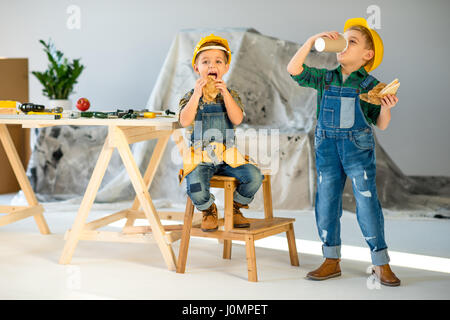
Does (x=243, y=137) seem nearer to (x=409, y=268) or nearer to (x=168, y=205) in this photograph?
(x=168, y=205)

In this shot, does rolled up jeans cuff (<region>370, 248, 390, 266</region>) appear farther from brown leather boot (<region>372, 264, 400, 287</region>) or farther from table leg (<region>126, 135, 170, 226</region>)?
table leg (<region>126, 135, 170, 226</region>)

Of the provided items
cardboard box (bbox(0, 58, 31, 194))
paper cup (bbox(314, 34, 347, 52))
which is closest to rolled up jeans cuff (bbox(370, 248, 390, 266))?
paper cup (bbox(314, 34, 347, 52))

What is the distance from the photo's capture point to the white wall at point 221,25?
17.1 feet

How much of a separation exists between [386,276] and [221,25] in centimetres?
324

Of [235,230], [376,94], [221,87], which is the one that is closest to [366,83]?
[376,94]

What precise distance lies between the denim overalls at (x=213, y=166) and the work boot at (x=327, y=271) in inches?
16.4

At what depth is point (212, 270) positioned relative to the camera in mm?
2768

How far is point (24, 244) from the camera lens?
10.7 ft

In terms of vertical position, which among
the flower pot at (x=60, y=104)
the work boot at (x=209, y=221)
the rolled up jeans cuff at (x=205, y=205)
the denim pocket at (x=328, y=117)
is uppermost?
the denim pocket at (x=328, y=117)

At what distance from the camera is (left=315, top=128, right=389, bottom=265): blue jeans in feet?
8.20

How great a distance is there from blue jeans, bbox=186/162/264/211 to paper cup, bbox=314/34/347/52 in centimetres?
63

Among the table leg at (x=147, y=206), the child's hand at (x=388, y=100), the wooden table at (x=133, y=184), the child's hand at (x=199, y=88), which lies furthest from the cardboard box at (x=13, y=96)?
the child's hand at (x=388, y=100)

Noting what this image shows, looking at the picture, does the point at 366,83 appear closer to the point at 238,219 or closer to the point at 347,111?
the point at 347,111

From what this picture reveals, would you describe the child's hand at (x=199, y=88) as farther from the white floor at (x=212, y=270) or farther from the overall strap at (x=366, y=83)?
the white floor at (x=212, y=270)
